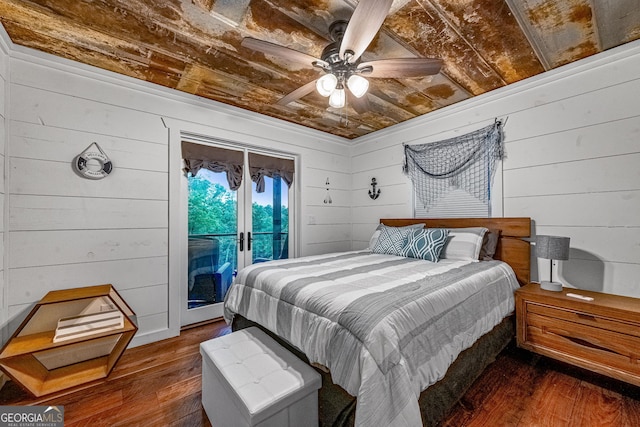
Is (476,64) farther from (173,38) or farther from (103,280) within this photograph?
(103,280)

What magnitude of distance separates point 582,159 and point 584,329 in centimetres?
137

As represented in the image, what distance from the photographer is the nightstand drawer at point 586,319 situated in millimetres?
1699

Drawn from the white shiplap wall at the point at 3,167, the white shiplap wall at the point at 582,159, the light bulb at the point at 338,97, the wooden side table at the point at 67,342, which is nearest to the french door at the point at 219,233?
the wooden side table at the point at 67,342

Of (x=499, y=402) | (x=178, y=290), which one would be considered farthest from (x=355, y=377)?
(x=178, y=290)

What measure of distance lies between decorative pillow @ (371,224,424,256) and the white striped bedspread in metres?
0.56

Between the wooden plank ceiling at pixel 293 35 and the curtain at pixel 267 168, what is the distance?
0.93m

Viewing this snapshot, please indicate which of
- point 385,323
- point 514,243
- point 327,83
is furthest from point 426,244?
point 327,83

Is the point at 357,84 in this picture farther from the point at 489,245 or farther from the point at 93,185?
the point at 93,185

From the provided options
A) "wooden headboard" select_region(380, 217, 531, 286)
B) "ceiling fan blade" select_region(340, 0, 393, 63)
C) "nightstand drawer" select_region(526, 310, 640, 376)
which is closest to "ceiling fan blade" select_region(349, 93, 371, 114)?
"ceiling fan blade" select_region(340, 0, 393, 63)

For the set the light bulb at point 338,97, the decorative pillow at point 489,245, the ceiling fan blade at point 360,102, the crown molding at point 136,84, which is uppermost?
the crown molding at point 136,84

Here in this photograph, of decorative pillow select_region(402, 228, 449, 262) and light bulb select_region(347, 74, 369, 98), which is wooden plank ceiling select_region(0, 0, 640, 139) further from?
decorative pillow select_region(402, 228, 449, 262)

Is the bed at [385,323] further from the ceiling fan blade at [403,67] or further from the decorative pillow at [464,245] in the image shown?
the ceiling fan blade at [403,67]

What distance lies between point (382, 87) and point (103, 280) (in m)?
3.14

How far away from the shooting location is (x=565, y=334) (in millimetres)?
1938
